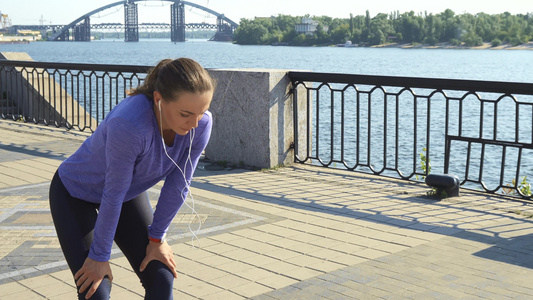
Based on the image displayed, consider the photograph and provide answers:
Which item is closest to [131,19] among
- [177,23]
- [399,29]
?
[177,23]

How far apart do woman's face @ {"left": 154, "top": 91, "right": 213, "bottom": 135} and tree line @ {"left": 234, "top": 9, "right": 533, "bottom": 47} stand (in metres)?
125

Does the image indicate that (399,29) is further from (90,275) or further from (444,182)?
(90,275)

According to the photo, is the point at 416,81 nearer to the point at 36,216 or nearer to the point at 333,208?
the point at 333,208

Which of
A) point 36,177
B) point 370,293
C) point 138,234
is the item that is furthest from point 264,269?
point 36,177

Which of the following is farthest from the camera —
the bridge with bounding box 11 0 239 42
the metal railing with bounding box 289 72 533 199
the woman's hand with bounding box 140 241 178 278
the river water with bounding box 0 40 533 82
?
the bridge with bounding box 11 0 239 42

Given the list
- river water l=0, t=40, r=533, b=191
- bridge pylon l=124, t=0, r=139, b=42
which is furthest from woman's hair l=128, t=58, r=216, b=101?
bridge pylon l=124, t=0, r=139, b=42

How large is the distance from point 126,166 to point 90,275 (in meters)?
0.48

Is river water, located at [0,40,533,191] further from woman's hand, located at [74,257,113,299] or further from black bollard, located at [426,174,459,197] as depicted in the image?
woman's hand, located at [74,257,113,299]

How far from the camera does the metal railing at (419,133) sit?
7.71 m

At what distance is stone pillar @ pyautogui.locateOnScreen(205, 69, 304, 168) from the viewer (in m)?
Result: 8.74

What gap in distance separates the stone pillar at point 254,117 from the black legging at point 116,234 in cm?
563

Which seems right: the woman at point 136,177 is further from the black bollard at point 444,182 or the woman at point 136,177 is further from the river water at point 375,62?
the river water at point 375,62

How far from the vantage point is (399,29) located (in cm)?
13112

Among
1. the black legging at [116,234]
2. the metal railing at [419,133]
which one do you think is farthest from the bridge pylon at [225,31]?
the black legging at [116,234]
